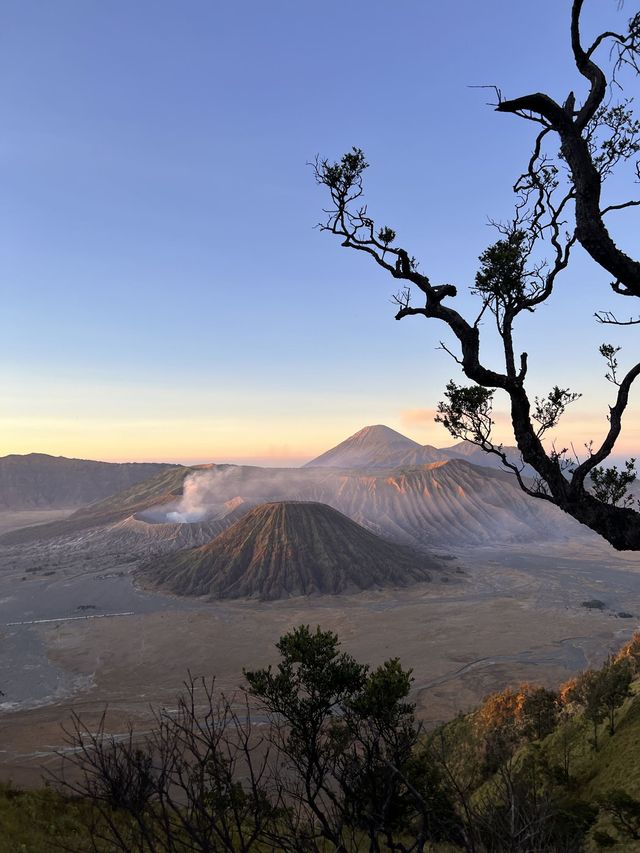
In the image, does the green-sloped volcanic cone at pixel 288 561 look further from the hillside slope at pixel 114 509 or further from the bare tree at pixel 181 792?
the bare tree at pixel 181 792

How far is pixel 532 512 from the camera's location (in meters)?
119

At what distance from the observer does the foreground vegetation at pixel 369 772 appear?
696cm

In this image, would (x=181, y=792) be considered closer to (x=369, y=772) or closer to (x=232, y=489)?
(x=369, y=772)

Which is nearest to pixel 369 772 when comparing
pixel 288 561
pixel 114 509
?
pixel 288 561

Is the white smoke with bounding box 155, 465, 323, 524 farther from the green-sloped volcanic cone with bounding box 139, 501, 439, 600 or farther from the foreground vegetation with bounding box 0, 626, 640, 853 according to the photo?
the foreground vegetation with bounding box 0, 626, 640, 853

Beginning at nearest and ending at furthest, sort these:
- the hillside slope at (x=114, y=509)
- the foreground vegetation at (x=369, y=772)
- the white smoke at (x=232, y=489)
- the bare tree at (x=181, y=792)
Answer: the bare tree at (x=181, y=792) → the foreground vegetation at (x=369, y=772) → the hillside slope at (x=114, y=509) → the white smoke at (x=232, y=489)

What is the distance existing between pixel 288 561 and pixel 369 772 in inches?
2582

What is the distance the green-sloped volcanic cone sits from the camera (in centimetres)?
6738

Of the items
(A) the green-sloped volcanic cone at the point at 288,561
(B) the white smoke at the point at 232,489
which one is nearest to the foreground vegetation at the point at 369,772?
(A) the green-sloped volcanic cone at the point at 288,561

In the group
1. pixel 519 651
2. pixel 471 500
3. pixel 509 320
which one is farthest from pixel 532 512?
pixel 509 320

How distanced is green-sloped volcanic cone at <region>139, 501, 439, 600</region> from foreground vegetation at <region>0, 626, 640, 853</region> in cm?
4249

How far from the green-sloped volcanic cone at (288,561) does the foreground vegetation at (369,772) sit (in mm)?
42495

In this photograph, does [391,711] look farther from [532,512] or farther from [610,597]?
[532,512]

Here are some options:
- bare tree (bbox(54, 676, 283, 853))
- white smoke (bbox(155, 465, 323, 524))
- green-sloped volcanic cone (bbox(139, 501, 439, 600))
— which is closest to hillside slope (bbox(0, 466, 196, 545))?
white smoke (bbox(155, 465, 323, 524))
